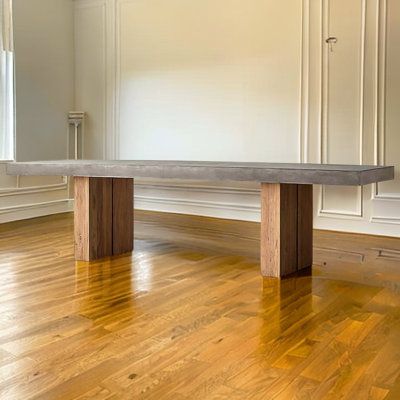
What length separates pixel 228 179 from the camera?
2439mm

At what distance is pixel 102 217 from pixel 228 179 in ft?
2.97

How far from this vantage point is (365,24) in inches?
145

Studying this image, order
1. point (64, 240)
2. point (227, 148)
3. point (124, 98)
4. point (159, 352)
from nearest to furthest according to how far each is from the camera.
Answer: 1. point (159, 352)
2. point (64, 240)
3. point (227, 148)
4. point (124, 98)

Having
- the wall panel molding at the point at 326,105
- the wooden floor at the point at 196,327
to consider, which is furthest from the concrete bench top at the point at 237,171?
the wall panel molding at the point at 326,105

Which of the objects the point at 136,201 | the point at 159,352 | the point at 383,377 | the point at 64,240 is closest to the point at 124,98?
the point at 136,201

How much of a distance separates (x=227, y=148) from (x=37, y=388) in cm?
333

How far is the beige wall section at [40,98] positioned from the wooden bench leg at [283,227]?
113 inches

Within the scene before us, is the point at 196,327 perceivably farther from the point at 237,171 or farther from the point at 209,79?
the point at 209,79

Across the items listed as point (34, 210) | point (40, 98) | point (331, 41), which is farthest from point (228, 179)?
point (40, 98)

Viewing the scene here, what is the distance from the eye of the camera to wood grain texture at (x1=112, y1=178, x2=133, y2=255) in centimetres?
303

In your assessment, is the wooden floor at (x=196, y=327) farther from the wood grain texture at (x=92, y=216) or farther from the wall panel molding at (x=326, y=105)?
the wall panel molding at (x=326, y=105)

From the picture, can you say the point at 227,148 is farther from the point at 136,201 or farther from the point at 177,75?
the point at 136,201

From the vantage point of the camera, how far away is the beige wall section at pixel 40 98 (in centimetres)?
464

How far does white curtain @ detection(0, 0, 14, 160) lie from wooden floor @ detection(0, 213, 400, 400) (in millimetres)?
1784
